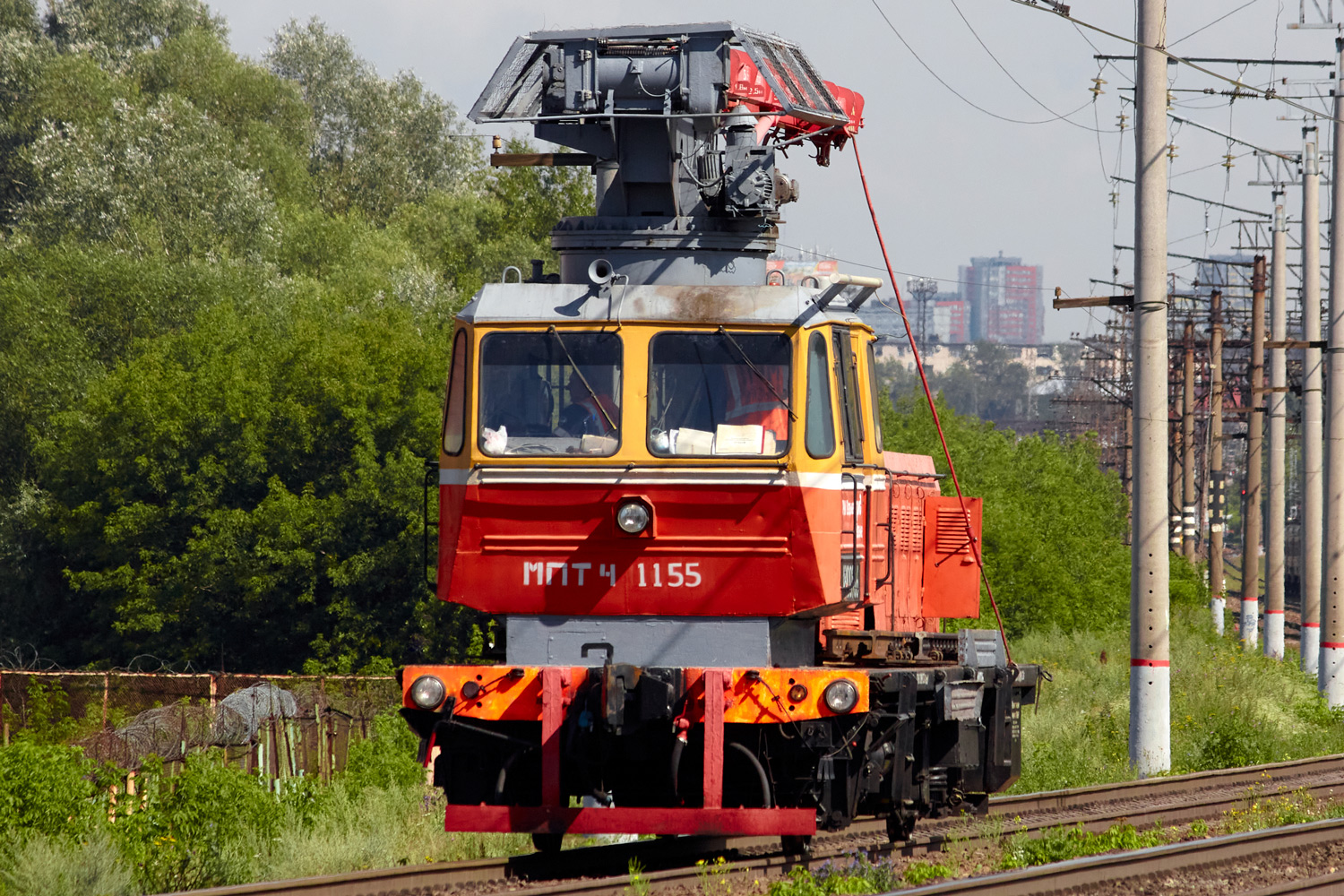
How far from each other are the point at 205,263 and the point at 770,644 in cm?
3167

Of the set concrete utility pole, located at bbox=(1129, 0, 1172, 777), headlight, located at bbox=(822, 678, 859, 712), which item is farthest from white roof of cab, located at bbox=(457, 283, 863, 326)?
concrete utility pole, located at bbox=(1129, 0, 1172, 777)

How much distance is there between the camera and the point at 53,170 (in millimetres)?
43281

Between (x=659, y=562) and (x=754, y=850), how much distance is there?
2809mm

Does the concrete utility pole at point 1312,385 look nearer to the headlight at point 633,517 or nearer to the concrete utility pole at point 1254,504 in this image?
the concrete utility pole at point 1254,504

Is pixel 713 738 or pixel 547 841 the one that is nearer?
pixel 713 738

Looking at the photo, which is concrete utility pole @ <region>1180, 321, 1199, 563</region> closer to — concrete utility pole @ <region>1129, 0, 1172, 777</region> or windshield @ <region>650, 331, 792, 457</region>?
concrete utility pole @ <region>1129, 0, 1172, 777</region>

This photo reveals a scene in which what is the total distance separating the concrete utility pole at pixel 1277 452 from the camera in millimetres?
38625

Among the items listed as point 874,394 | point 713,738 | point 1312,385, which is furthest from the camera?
point 1312,385

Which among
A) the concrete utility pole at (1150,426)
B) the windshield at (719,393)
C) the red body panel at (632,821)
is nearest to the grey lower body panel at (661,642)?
the red body panel at (632,821)

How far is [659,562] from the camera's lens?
10359 mm

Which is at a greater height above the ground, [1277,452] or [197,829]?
[1277,452]

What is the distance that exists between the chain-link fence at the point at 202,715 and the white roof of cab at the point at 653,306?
5.21 meters

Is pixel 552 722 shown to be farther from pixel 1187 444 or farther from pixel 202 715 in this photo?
pixel 1187 444

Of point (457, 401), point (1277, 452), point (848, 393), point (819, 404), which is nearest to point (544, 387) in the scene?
point (457, 401)
